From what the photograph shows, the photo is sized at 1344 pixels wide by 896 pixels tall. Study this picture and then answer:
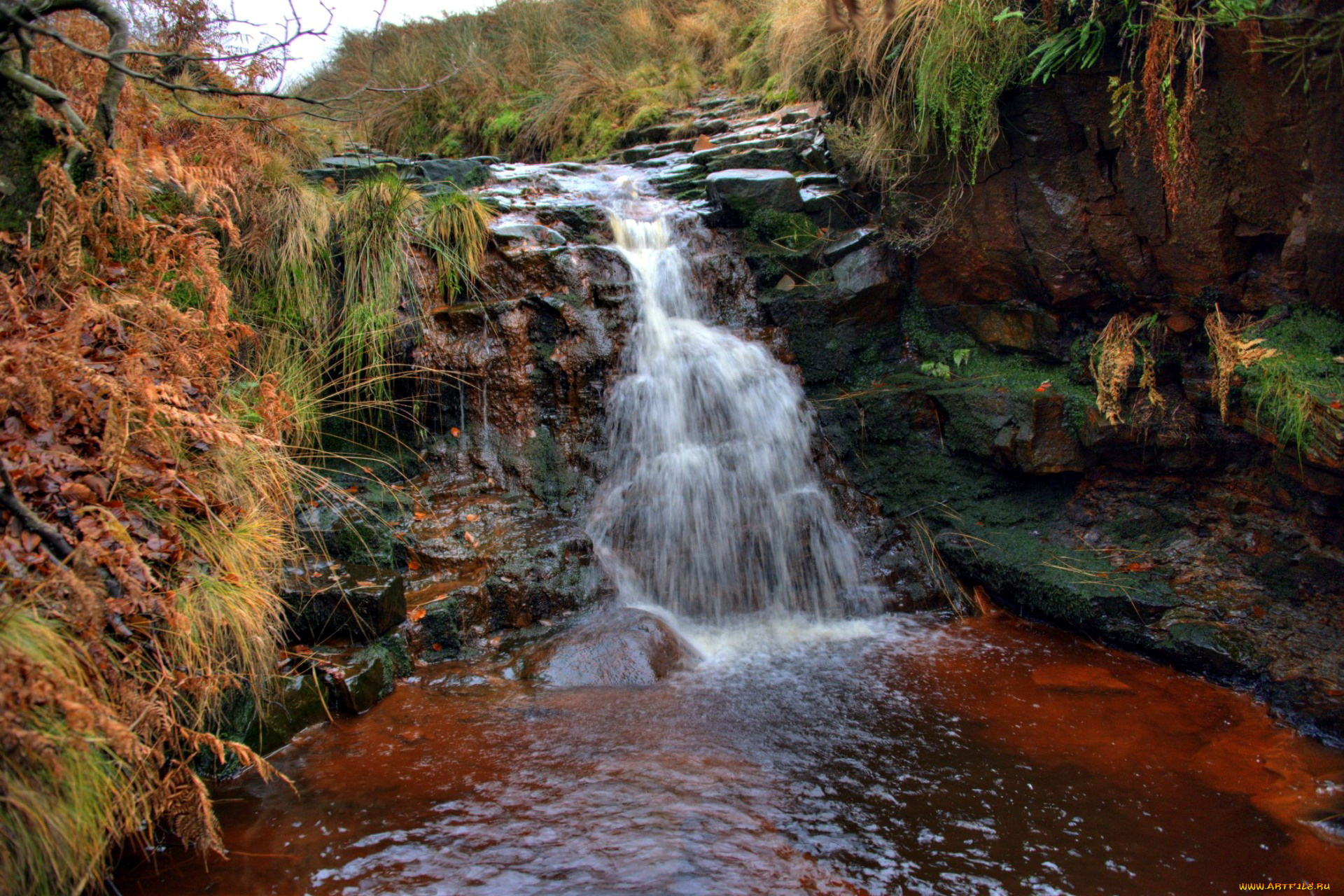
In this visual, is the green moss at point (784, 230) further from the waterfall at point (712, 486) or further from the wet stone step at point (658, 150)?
the wet stone step at point (658, 150)

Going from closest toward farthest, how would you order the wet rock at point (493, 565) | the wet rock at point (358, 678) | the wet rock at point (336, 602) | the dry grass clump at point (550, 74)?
1. the wet rock at point (358, 678)
2. the wet rock at point (336, 602)
3. the wet rock at point (493, 565)
4. the dry grass clump at point (550, 74)

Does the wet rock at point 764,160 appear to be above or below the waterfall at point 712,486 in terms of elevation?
above

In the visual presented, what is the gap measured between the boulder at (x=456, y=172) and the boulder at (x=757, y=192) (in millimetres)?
2253

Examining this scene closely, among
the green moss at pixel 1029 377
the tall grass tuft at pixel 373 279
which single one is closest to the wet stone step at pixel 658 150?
the tall grass tuft at pixel 373 279

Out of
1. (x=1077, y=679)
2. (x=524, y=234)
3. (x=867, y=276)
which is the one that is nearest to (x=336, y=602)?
(x=524, y=234)

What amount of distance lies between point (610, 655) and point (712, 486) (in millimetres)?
1457

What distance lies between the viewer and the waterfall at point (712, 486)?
4.59m

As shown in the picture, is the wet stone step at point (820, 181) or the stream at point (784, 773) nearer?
the stream at point (784, 773)

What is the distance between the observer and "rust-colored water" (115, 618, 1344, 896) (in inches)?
92.9

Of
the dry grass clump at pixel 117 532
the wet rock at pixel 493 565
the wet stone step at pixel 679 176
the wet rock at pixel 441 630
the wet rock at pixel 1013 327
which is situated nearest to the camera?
the dry grass clump at pixel 117 532

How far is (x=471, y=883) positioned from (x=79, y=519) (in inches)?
68.1

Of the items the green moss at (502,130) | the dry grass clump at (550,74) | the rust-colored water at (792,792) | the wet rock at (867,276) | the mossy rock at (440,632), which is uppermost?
the dry grass clump at (550,74)

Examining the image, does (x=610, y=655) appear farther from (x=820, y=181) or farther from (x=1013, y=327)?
(x=820, y=181)

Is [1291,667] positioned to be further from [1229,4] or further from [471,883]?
[471,883]
